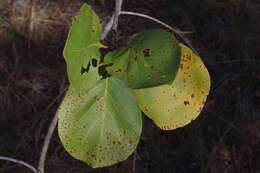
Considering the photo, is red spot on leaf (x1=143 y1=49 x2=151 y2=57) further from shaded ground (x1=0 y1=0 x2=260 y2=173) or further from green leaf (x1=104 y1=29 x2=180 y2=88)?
shaded ground (x1=0 y1=0 x2=260 y2=173)

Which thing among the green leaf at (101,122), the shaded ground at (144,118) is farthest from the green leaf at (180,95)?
the shaded ground at (144,118)

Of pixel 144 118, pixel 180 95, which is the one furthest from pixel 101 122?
pixel 144 118

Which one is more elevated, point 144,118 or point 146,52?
point 146,52

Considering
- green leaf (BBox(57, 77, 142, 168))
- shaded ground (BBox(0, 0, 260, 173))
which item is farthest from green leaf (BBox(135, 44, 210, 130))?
shaded ground (BBox(0, 0, 260, 173))

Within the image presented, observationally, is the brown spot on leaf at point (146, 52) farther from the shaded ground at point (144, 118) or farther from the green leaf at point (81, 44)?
the shaded ground at point (144, 118)

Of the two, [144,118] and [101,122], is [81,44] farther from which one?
[144,118]

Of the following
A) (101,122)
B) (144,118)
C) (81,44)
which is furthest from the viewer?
(144,118)
